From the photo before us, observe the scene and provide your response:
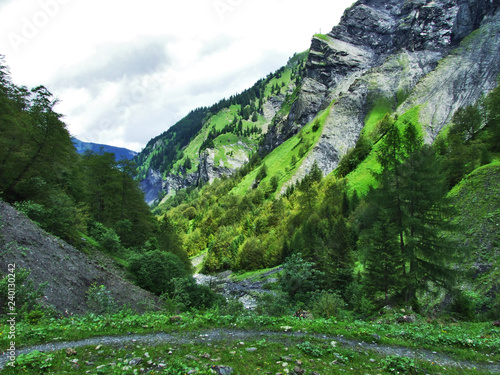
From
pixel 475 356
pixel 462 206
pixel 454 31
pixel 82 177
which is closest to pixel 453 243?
pixel 462 206

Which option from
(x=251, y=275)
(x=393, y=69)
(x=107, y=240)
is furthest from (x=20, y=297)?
(x=393, y=69)

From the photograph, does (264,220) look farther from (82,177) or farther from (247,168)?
(247,168)

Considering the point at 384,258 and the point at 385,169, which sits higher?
the point at 385,169

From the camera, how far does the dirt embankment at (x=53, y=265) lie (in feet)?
47.9

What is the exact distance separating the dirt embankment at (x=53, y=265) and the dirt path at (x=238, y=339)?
6.24m

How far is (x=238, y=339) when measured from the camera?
1023 cm

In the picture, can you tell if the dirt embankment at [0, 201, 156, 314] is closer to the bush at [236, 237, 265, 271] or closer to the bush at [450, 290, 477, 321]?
the bush at [450, 290, 477, 321]

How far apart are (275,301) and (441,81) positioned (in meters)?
132

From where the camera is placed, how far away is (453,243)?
2044 cm

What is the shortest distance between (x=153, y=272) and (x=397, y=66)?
159m

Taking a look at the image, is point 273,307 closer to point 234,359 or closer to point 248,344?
point 248,344

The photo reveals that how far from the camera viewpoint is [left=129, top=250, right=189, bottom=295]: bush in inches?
973

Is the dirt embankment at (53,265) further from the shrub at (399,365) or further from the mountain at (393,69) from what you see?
the mountain at (393,69)

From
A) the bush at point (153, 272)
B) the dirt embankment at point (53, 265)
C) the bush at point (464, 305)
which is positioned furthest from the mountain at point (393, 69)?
the dirt embankment at point (53, 265)
